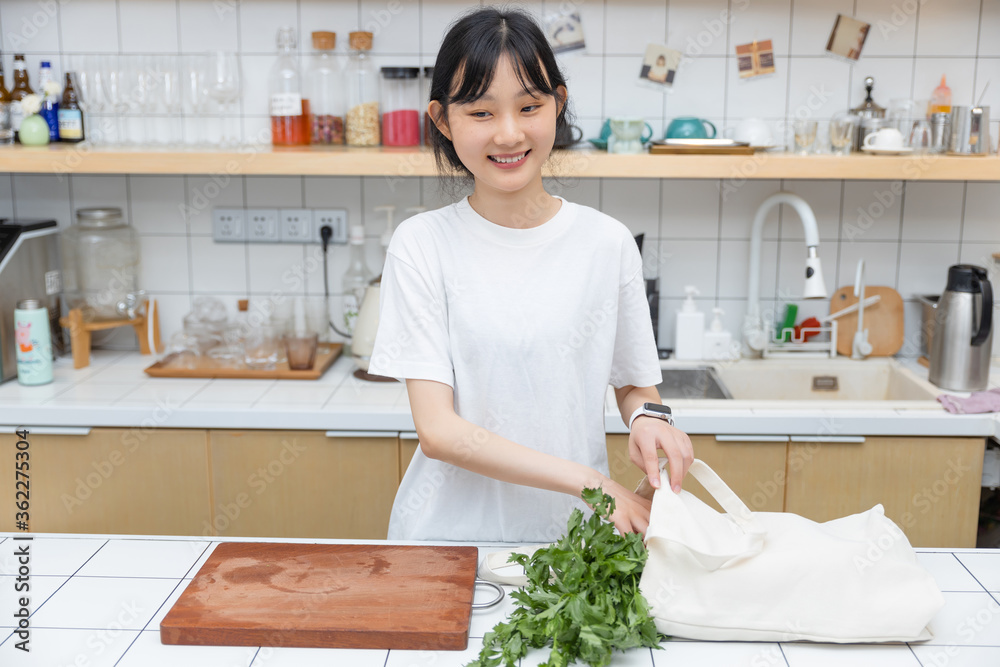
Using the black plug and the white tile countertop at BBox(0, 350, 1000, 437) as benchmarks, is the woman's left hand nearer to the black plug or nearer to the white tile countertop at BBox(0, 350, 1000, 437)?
the white tile countertop at BBox(0, 350, 1000, 437)

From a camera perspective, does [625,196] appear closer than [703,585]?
No

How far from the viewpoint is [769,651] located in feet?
3.18

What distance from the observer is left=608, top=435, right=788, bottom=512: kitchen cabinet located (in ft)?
6.52

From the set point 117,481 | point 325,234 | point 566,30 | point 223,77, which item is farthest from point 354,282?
point 566,30

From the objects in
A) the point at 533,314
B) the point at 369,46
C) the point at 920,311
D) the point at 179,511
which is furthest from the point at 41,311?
the point at 920,311

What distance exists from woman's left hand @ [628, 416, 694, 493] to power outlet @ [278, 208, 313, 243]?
150 centimetres

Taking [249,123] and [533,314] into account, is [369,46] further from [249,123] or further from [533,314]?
[533,314]

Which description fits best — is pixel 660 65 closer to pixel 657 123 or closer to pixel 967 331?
pixel 657 123

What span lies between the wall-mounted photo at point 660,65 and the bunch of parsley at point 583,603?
63.8 inches

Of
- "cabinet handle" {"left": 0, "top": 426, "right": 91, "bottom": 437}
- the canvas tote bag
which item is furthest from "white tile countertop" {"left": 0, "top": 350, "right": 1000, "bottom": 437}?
the canvas tote bag

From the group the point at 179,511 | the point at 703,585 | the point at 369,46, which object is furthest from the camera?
the point at 369,46

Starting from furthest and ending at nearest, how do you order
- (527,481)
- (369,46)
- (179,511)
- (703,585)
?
(369,46), (179,511), (527,481), (703,585)

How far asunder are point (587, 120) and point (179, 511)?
4.74 feet

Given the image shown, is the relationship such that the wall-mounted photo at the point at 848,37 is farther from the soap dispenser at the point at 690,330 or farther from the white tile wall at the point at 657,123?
the soap dispenser at the point at 690,330
